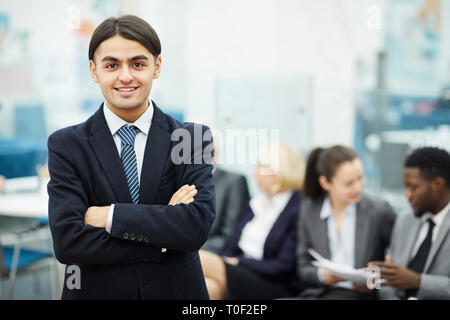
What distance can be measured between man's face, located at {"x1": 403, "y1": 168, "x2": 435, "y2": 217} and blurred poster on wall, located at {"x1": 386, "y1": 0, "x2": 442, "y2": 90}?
2.16 m

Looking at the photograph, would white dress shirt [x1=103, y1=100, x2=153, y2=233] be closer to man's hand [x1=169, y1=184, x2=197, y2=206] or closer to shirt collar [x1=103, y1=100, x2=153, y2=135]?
shirt collar [x1=103, y1=100, x2=153, y2=135]

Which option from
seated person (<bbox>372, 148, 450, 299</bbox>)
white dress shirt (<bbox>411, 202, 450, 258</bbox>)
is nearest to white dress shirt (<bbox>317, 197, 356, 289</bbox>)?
seated person (<bbox>372, 148, 450, 299</bbox>)

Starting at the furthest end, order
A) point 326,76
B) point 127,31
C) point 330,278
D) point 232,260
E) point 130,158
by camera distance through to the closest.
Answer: point 326,76 → point 232,260 → point 330,278 → point 130,158 → point 127,31

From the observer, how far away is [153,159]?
1568mm

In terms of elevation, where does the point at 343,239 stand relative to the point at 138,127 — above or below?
below

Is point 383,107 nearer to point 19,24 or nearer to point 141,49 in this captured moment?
point 141,49

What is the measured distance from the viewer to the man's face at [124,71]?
1492 mm

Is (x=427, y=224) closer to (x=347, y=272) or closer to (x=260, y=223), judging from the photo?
(x=347, y=272)

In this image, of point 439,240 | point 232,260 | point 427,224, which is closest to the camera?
point 439,240

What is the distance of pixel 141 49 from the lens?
4.95 feet

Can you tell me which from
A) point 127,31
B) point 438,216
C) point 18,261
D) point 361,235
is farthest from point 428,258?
point 18,261

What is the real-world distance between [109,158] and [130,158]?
63mm

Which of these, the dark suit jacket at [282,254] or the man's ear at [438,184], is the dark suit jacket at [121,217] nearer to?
the man's ear at [438,184]

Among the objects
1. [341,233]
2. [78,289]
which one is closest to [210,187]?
[78,289]
